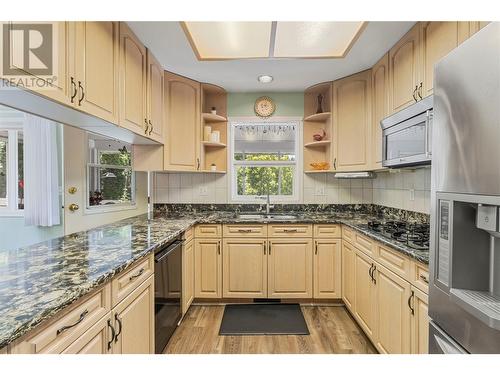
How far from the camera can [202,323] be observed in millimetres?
2457

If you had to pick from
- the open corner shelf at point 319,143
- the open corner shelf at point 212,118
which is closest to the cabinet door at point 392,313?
the open corner shelf at point 319,143

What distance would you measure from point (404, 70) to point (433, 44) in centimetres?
35

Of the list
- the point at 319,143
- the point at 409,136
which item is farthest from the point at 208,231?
the point at 409,136

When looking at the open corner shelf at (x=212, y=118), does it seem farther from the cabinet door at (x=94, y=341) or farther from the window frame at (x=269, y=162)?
the cabinet door at (x=94, y=341)

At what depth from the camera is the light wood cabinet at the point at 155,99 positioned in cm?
232

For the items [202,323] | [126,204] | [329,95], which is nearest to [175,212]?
[126,204]

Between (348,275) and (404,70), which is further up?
(404,70)

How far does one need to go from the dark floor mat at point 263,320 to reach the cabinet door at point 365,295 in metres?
0.47

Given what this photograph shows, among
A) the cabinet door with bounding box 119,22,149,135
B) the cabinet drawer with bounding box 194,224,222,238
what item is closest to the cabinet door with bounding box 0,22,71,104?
the cabinet door with bounding box 119,22,149,135

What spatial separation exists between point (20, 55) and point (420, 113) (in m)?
2.08

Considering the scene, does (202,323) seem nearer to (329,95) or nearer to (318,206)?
(318,206)

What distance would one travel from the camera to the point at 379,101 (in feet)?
8.32

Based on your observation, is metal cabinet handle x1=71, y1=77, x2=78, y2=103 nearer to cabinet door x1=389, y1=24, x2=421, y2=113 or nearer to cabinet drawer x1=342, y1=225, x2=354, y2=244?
cabinet door x1=389, y1=24, x2=421, y2=113

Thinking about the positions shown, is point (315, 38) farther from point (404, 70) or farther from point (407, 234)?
point (407, 234)
